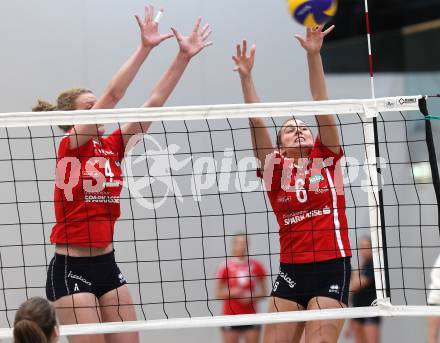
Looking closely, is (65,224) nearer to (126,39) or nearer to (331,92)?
(126,39)

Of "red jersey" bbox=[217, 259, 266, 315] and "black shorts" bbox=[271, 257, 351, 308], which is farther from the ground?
"black shorts" bbox=[271, 257, 351, 308]

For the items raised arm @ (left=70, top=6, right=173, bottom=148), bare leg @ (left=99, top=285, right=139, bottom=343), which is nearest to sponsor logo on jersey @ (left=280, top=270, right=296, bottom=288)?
bare leg @ (left=99, top=285, right=139, bottom=343)

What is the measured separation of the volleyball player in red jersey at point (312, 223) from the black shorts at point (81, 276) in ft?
3.26

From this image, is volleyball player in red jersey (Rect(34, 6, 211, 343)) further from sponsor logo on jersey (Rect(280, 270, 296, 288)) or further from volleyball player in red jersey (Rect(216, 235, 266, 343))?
volleyball player in red jersey (Rect(216, 235, 266, 343))

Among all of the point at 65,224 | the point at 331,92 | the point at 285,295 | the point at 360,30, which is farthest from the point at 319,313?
the point at 360,30

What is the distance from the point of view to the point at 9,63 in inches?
339

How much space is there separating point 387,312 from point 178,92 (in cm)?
468

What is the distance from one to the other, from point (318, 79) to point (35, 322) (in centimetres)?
227

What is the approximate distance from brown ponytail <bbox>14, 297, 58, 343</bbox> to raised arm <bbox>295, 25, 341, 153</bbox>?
6.68ft

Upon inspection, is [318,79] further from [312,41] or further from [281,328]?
[281,328]

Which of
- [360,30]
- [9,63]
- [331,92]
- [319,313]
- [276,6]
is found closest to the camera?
[319,313]

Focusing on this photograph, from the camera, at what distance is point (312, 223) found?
4855 millimetres

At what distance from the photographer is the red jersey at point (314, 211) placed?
4.80 metres

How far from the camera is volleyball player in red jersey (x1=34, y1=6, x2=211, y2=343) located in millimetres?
4766
